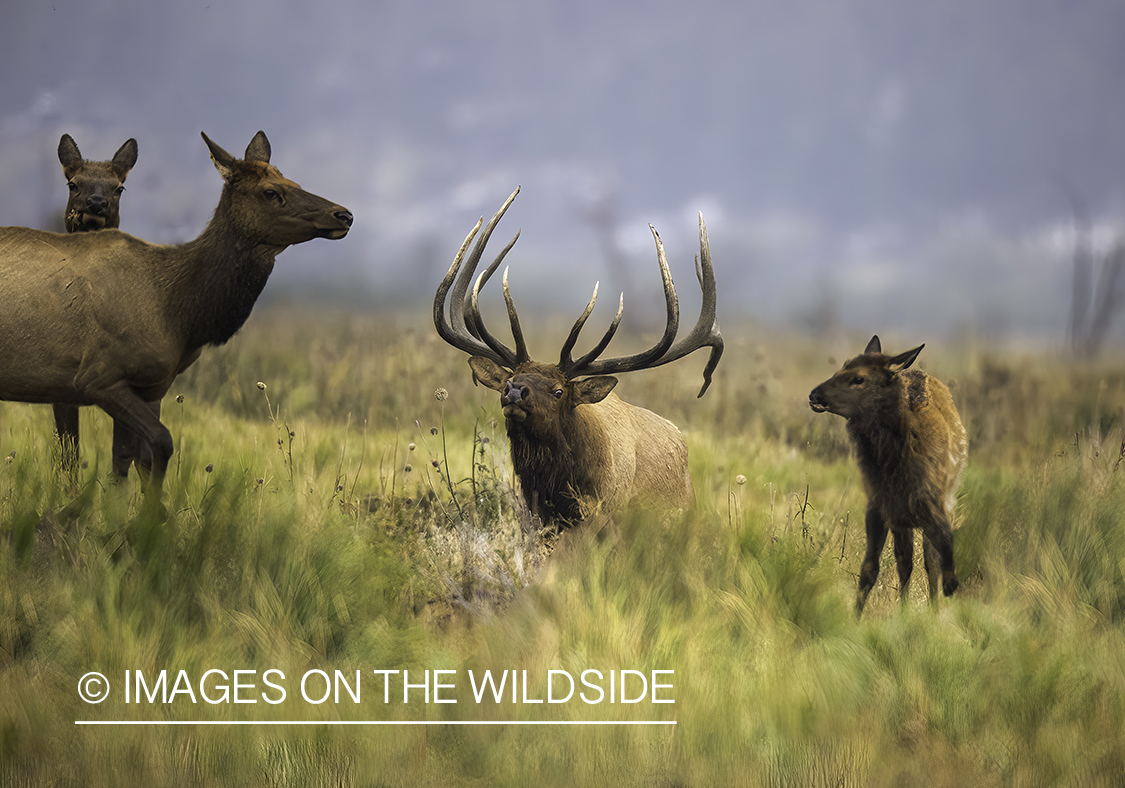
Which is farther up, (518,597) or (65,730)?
(518,597)

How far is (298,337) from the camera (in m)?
10.8

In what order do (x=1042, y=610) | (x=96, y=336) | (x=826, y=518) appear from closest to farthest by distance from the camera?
1. (x=1042, y=610)
2. (x=96, y=336)
3. (x=826, y=518)

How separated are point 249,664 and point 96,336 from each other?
204 cm

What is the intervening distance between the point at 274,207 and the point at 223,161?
0.34 metres

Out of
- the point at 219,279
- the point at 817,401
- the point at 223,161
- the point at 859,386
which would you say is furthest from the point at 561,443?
the point at 223,161

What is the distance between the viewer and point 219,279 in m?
4.84

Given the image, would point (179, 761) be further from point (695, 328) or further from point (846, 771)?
point (695, 328)

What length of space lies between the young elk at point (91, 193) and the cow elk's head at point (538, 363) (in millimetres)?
1956

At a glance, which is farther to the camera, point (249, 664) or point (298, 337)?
point (298, 337)

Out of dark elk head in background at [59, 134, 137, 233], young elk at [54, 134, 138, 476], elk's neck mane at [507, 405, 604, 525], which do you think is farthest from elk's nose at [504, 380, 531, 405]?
dark elk head in background at [59, 134, 137, 233]

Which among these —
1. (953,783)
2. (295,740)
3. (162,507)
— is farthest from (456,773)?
(162,507)

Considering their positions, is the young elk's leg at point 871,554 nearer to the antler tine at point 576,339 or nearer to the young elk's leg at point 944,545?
the young elk's leg at point 944,545

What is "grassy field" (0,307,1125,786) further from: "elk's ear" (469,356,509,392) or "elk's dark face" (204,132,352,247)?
"elk's dark face" (204,132,352,247)
